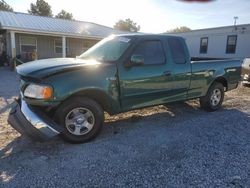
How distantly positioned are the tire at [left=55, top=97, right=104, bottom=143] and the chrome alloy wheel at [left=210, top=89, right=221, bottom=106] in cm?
364

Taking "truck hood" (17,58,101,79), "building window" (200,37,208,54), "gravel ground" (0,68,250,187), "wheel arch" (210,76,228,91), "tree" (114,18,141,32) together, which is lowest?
"gravel ground" (0,68,250,187)

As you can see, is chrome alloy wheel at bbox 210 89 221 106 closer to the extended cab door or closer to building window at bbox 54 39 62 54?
the extended cab door

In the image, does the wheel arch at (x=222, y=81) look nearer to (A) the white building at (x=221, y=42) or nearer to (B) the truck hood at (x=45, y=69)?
(B) the truck hood at (x=45, y=69)

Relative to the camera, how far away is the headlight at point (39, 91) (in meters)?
3.86

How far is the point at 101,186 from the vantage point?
121 inches

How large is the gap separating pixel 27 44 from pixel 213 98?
52.8 ft

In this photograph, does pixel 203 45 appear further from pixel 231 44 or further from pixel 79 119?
pixel 79 119

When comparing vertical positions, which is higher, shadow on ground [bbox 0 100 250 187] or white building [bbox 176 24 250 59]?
white building [bbox 176 24 250 59]

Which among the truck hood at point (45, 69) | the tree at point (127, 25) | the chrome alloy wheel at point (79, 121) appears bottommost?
the chrome alloy wheel at point (79, 121)

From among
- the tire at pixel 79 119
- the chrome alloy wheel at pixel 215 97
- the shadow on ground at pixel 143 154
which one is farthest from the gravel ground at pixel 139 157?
the chrome alloy wheel at pixel 215 97

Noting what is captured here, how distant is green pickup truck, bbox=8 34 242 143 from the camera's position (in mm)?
3932

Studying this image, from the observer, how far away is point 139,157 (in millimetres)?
3891

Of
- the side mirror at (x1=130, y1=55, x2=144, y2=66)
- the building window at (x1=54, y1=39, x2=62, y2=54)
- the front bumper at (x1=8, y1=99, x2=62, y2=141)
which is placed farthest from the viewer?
the building window at (x1=54, y1=39, x2=62, y2=54)

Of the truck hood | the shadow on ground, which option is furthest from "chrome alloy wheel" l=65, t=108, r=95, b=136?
the truck hood
